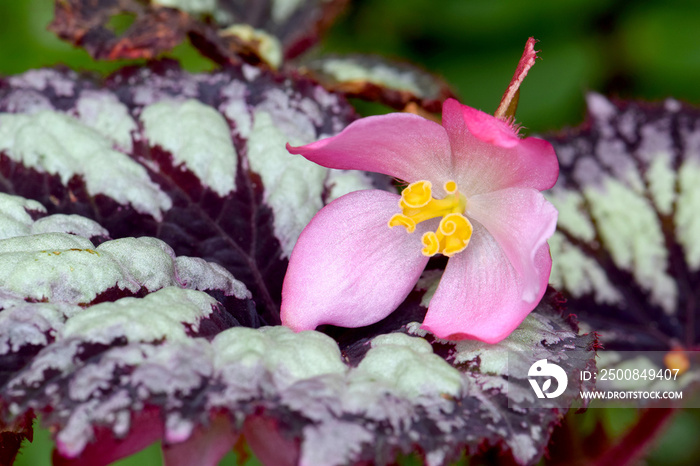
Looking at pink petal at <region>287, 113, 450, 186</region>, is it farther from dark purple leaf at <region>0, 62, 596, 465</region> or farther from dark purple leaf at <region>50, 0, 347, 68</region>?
dark purple leaf at <region>50, 0, 347, 68</region>

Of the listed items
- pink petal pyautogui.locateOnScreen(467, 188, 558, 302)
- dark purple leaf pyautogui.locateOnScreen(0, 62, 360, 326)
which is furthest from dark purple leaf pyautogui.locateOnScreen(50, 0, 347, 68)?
pink petal pyautogui.locateOnScreen(467, 188, 558, 302)

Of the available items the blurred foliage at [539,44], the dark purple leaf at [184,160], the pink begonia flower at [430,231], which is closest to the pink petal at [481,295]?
the pink begonia flower at [430,231]

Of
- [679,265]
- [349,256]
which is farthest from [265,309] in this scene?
[679,265]

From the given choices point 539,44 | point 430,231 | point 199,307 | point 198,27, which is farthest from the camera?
point 539,44

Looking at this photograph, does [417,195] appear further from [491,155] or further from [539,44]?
[539,44]

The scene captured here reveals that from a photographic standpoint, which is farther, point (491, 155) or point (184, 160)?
point (184, 160)

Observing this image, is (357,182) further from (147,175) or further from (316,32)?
(316,32)

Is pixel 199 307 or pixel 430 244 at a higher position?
pixel 430 244

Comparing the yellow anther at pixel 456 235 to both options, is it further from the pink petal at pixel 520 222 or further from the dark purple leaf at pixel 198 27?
the dark purple leaf at pixel 198 27

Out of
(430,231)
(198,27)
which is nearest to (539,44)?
(198,27)
